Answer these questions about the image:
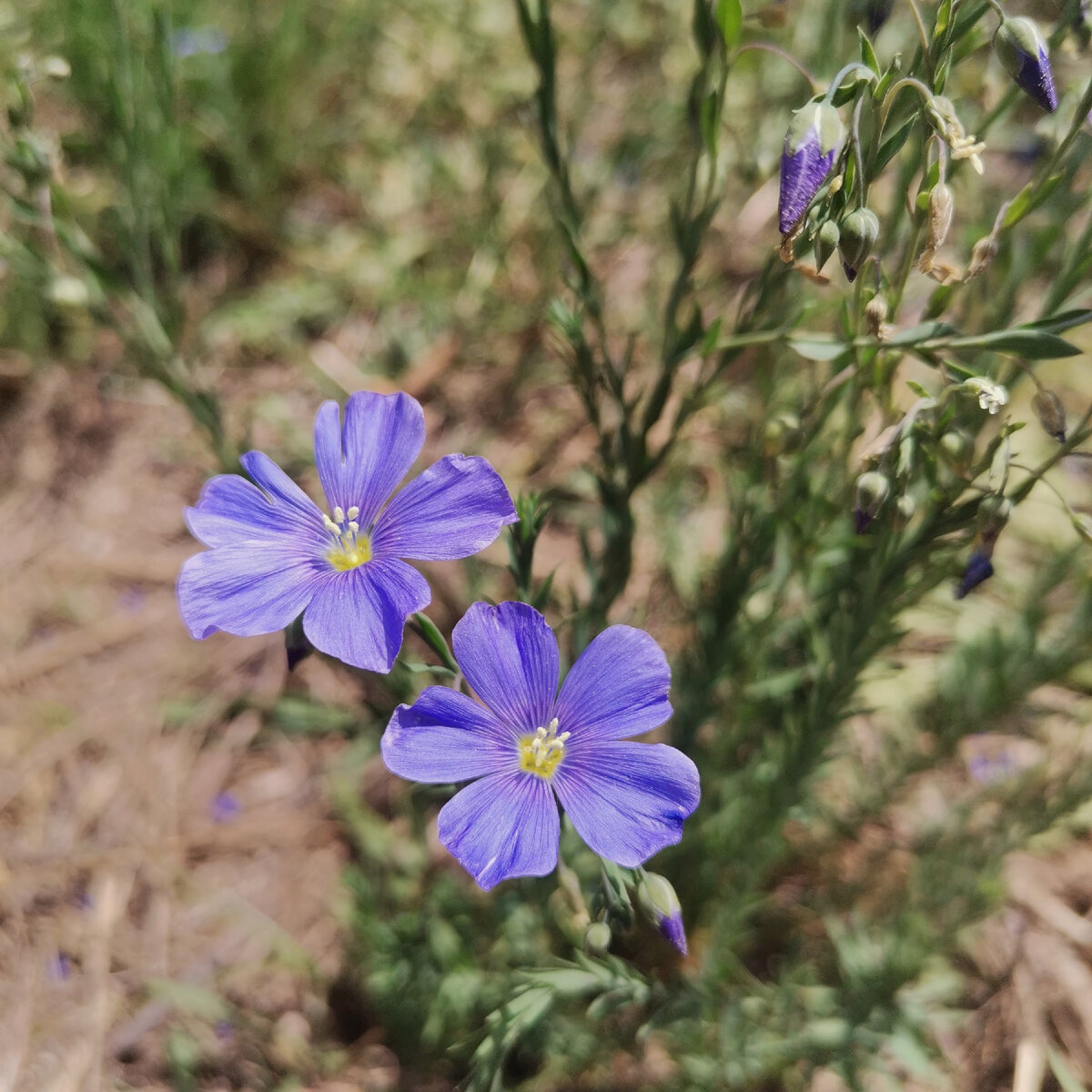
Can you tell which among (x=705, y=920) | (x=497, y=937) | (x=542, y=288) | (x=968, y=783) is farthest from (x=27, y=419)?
(x=968, y=783)

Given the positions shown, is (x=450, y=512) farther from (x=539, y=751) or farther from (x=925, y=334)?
(x=925, y=334)

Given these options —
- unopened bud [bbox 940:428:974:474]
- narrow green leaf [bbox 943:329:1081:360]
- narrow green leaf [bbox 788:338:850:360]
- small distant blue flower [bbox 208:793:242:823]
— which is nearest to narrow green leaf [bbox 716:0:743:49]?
narrow green leaf [bbox 788:338:850:360]

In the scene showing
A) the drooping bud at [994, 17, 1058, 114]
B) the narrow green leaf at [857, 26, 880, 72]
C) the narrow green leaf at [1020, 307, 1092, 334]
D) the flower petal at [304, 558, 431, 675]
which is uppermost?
the drooping bud at [994, 17, 1058, 114]

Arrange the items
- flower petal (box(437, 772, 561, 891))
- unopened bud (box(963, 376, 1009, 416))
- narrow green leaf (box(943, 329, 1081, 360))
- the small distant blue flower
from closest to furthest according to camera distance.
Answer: flower petal (box(437, 772, 561, 891)), unopened bud (box(963, 376, 1009, 416)), narrow green leaf (box(943, 329, 1081, 360)), the small distant blue flower

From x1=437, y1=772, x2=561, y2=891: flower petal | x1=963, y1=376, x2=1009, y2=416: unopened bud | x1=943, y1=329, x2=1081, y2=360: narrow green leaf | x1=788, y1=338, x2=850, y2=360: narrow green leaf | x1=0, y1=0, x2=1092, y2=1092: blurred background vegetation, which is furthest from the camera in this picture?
x1=0, y1=0, x2=1092, y2=1092: blurred background vegetation

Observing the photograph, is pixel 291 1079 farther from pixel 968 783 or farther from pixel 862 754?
pixel 968 783

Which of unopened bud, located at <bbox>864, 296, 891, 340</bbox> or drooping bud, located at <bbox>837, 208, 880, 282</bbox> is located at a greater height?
drooping bud, located at <bbox>837, 208, 880, 282</bbox>

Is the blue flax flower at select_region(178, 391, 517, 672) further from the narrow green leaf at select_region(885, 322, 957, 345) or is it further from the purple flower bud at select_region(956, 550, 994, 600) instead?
the purple flower bud at select_region(956, 550, 994, 600)
